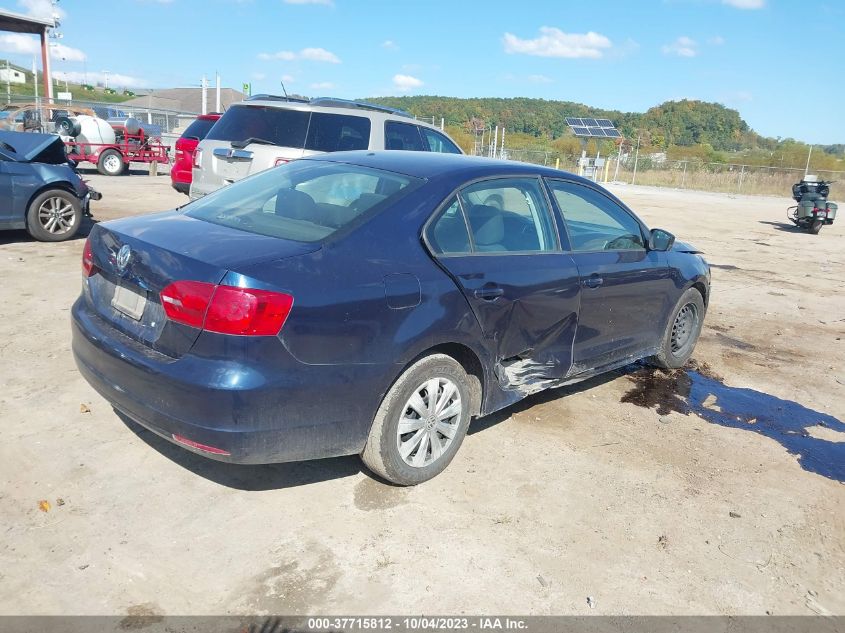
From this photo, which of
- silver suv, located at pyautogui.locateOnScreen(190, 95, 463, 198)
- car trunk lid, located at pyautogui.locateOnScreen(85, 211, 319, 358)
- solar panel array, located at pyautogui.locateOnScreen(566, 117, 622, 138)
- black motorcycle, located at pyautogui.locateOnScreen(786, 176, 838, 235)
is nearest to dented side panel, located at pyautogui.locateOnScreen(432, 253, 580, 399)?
car trunk lid, located at pyautogui.locateOnScreen(85, 211, 319, 358)

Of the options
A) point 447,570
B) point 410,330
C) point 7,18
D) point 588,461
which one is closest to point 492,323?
point 410,330

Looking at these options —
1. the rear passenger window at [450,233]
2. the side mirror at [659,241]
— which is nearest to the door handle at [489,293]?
the rear passenger window at [450,233]

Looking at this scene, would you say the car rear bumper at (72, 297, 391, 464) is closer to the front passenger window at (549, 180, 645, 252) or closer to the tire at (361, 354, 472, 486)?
the tire at (361, 354, 472, 486)

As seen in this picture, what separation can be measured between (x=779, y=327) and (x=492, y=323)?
218 inches

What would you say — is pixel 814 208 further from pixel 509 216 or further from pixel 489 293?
pixel 489 293

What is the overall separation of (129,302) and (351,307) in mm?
1108

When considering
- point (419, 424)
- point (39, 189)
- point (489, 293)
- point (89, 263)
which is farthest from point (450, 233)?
point (39, 189)

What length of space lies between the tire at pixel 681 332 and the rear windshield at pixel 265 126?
481cm

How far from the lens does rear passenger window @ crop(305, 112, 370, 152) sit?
8250mm

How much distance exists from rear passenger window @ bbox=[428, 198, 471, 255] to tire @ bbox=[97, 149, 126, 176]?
19724mm

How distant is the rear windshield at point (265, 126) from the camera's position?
823 cm

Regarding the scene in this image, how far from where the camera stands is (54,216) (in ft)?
30.5

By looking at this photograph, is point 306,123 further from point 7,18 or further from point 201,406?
point 7,18

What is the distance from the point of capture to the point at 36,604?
2625 mm
